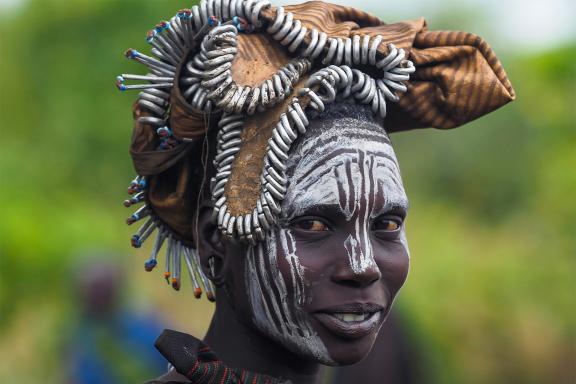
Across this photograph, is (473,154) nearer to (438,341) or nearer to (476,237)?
(476,237)

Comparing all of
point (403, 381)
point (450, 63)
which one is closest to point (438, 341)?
point (403, 381)

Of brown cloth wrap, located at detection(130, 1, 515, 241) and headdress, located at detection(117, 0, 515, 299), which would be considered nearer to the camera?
headdress, located at detection(117, 0, 515, 299)

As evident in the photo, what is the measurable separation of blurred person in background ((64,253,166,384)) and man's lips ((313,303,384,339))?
159 inches

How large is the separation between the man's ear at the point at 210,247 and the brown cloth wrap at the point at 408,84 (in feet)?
0.55

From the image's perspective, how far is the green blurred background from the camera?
1195 cm

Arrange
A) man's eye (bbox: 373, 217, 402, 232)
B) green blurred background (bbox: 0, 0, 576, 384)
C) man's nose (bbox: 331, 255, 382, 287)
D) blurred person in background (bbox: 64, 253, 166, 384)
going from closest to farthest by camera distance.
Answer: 1. man's nose (bbox: 331, 255, 382, 287)
2. man's eye (bbox: 373, 217, 402, 232)
3. blurred person in background (bbox: 64, 253, 166, 384)
4. green blurred background (bbox: 0, 0, 576, 384)

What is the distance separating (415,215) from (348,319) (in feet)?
42.1

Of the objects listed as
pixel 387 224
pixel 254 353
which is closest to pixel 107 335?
pixel 254 353

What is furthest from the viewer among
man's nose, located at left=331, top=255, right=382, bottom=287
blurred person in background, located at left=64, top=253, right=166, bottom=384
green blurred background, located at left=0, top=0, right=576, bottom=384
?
green blurred background, located at left=0, top=0, right=576, bottom=384

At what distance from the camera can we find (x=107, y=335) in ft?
25.6

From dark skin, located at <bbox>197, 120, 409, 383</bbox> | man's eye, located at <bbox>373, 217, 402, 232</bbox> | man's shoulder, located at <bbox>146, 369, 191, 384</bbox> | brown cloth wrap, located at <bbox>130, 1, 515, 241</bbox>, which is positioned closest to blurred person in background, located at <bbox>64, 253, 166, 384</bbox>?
man's shoulder, located at <bbox>146, 369, 191, 384</bbox>

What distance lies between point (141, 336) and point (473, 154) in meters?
16.5

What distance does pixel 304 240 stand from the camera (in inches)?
138

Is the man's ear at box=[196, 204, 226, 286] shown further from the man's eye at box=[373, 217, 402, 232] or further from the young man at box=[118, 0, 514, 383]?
the man's eye at box=[373, 217, 402, 232]
